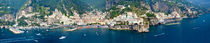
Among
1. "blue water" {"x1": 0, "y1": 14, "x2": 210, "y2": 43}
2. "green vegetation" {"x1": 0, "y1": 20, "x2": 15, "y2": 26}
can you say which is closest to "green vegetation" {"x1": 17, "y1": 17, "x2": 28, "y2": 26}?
"green vegetation" {"x1": 0, "y1": 20, "x2": 15, "y2": 26}

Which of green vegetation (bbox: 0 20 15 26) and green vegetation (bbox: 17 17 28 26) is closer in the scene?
green vegetation (bbox: 17 17 28 26)

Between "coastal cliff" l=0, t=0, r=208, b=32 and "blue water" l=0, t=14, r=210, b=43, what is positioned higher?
"coastal cliff" l=0, t=0, r=208, b=32

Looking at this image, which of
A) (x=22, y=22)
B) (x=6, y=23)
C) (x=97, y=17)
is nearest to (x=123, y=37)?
(x=97, y=17)

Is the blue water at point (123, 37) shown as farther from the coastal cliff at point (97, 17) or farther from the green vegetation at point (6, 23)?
the green vegetation at point (6, 23)

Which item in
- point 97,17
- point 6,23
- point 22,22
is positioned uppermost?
point 97,17

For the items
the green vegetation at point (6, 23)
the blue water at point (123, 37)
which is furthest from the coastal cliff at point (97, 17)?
the blue water at point (123, 37)

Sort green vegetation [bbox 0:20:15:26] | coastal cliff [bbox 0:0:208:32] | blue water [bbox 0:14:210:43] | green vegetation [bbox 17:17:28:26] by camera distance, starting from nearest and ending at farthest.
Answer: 1. blue water [bbox 0:14:210:43]
2. coastal cliff [bbox 0:0:208:32]
3. green vegetation [bbox 17:17:28:26]
4. green vegetation [bbox 0:20:15:26]

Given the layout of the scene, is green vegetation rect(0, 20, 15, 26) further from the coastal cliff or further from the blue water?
the blue water

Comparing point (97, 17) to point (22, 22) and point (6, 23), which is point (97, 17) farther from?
point (6, 23)

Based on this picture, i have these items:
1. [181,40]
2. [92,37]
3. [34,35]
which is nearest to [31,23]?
[34,35]

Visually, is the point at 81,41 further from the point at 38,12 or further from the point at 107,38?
the point at 38,12

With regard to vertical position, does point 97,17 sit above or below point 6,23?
above
